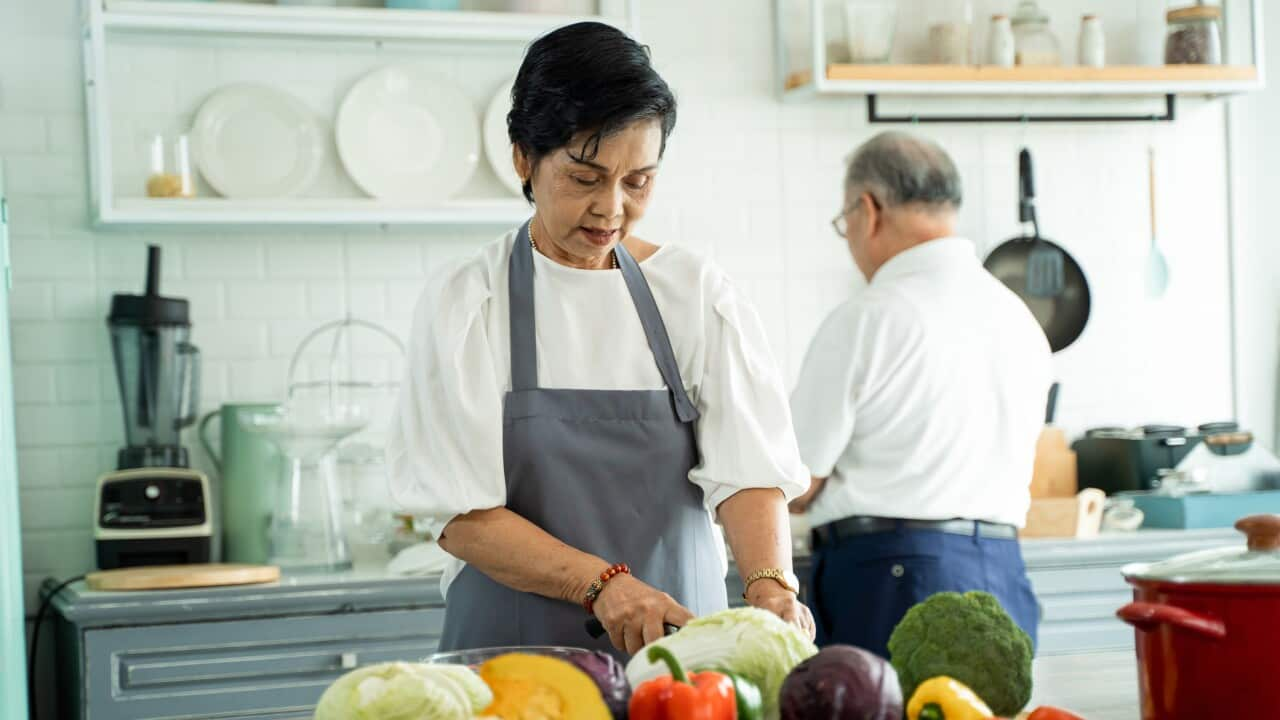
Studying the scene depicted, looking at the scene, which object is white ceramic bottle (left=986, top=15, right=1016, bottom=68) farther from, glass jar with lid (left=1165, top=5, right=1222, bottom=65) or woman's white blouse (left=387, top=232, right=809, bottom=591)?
woman's white blouse (left=387, top=232, right=809, bottom=591)

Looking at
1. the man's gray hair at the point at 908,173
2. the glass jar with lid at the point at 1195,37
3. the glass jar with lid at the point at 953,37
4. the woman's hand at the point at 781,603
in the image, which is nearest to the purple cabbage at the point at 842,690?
the woman's hand at the point at 781,603

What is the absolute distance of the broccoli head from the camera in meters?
1.38

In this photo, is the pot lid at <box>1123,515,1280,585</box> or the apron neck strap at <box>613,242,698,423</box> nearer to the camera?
the pot lid at <box>1123,515,1280,585</box>

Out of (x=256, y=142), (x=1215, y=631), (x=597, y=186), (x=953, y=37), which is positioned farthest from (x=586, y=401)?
(x=953, y=37)

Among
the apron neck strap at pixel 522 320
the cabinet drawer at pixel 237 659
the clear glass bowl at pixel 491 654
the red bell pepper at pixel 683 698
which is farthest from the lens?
the cabinet drawer at pixel 237 659

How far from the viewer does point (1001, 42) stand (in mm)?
4477

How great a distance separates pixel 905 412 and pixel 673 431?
1160 millimetres

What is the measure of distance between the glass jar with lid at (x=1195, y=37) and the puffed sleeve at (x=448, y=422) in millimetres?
3277

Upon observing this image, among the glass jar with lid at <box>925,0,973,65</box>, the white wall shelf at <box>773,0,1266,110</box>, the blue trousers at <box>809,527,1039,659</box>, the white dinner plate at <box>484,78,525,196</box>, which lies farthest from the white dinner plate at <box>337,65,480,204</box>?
the blue trousers at <box>809,527,1039,659</box>

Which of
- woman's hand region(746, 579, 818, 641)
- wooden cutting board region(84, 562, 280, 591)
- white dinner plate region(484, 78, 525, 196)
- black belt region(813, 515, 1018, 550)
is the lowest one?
wooden cutting board region(84, 562, 280, 591)

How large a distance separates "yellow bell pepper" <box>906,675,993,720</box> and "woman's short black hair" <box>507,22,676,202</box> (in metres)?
0.90

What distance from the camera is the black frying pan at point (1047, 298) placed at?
15.2 ft

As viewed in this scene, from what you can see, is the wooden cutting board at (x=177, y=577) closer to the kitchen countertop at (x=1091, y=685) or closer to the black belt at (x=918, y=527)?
the black belt at (x=918, y=527)

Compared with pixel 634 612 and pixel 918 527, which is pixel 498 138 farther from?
pixel 634 612
